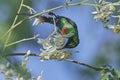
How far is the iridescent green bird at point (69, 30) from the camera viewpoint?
0.93 metres

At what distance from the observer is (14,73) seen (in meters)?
0.83

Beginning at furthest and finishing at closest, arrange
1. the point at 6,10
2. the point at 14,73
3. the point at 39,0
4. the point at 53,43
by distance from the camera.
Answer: the point at 39,0 → the point at 6,10 → the point at 53,43 → the point at 14,73

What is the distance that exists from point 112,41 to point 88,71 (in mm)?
241

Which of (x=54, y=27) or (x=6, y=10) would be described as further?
(x=6, y=10)

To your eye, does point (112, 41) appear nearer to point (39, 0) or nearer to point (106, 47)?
point (106, 47)

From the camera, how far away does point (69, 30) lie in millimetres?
932

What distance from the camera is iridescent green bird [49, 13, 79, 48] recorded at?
927 mm

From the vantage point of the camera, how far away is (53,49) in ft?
2.99

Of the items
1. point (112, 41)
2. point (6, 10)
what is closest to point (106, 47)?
point (112, 41)

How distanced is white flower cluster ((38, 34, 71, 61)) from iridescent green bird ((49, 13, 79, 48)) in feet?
0.04

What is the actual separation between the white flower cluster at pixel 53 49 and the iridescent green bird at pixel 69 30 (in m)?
0.01

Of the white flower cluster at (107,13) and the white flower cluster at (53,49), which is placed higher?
the white flower cluster at (107,13)

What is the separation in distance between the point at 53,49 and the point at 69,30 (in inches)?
2.0

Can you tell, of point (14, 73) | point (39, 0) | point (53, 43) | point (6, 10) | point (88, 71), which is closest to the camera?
point (14, 73)
